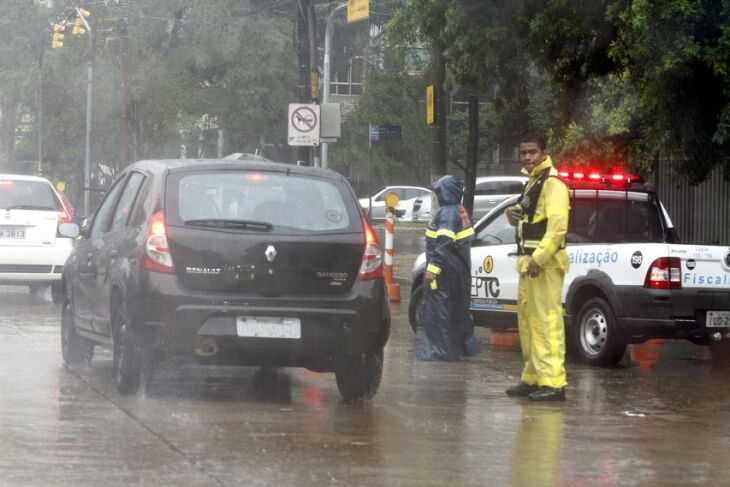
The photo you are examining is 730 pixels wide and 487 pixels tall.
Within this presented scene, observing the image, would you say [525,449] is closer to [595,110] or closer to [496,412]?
[496,412]

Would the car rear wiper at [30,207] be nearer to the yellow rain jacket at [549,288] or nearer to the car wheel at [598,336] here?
the car wheel at [598,336]

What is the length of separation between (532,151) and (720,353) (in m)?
4.24

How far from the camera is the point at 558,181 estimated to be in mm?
10719

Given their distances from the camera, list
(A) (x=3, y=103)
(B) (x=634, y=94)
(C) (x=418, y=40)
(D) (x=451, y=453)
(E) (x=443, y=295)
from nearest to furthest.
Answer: (D) (x=451, y=453)
(E) (x=443, y=295)
(B) (x=634, y=94)
(C) (x=418, y=40)
(A) (x=3, y=103)

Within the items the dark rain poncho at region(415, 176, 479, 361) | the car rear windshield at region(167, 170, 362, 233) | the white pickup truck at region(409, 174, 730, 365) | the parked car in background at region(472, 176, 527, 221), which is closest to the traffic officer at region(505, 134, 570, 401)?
the car rear windshield at region(167, 170, 362, 233)

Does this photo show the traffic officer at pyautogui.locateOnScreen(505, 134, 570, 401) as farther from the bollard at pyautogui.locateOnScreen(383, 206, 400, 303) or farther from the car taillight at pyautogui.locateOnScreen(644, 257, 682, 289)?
the bollard at pyautogui.locateOnScreen(383, 206, 400, 303)

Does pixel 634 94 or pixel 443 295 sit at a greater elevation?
pixel 634 94

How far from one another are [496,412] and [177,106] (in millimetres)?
42941

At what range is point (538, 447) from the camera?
848 cm

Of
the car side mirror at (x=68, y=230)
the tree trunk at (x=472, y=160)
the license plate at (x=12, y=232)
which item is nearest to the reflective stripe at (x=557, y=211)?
the car side mirror at (x=68, y=230)

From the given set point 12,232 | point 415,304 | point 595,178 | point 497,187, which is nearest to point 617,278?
point 595,178

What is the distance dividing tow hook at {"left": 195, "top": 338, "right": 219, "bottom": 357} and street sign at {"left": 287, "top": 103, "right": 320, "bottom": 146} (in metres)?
12.6

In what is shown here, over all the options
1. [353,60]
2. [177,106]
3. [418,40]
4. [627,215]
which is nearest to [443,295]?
[627,215]

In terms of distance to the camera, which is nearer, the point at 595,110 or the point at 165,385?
the point at 165,385
